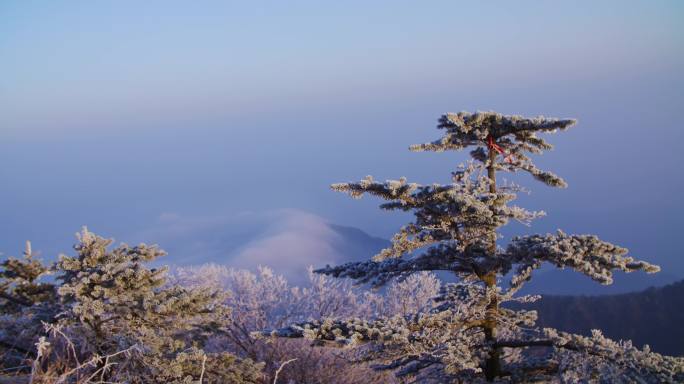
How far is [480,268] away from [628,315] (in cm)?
2988

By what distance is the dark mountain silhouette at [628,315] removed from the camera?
30562mm

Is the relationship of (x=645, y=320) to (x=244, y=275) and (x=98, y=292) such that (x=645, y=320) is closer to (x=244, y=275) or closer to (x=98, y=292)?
(x=244, y=275)

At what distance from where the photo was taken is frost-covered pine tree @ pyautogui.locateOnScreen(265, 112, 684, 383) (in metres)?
6.11

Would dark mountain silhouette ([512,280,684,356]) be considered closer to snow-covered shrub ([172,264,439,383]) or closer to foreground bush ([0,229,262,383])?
snow-covered shrub ([172,264,439,383])

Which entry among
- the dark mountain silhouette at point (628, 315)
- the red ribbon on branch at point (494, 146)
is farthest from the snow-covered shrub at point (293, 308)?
the dark mountain silhouette at point (628, 315)

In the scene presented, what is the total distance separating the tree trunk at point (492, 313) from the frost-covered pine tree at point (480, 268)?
0.04 feet

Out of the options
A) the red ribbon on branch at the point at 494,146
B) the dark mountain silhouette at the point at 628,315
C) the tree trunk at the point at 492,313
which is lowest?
the tree trunk at the point at 492,313

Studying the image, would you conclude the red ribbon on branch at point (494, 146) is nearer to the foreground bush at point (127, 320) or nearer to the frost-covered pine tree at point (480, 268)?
the frost-covered pine tree at point (480, 268)

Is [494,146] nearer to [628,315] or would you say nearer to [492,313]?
[492,313]

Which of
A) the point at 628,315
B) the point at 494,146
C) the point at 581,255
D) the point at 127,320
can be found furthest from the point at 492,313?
the point at 628,315

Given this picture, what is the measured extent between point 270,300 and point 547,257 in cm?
1266

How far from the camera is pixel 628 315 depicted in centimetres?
3288

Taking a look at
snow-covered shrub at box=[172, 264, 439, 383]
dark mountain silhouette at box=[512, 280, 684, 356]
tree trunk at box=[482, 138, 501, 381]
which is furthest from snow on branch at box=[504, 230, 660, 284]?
dark mountain silhouette at box=[512, 280, 684, 356]

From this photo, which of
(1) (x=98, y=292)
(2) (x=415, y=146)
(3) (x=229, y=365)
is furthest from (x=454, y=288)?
(1) (x=98, y=292)
